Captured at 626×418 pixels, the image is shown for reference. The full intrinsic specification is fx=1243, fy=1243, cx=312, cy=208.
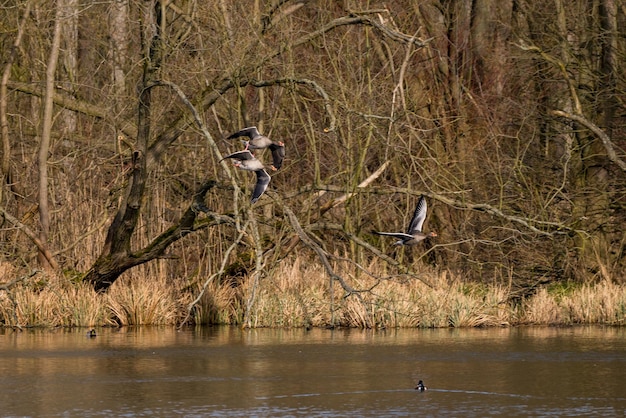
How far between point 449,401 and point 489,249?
450 inches

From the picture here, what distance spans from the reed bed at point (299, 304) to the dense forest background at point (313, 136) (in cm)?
38

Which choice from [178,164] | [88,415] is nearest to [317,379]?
[88,415]

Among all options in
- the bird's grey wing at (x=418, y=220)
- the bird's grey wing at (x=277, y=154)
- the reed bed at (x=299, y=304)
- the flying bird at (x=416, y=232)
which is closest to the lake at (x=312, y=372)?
the reed bed at (x=299, y=304)

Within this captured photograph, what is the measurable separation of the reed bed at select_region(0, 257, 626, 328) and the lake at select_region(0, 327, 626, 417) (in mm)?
480

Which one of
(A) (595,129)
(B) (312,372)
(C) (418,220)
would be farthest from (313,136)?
(A) (595,129)

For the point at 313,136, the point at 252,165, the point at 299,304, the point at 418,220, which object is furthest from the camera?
the point at 299,304

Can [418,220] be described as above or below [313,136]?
below

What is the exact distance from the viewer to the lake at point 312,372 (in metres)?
→ 10.7

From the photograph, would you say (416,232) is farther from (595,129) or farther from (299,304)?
(595,129)

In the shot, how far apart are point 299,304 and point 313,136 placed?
8.19 feet

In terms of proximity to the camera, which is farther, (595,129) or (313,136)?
(595,129)

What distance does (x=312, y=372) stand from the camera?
1303 cm

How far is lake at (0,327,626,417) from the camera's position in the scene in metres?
10.7

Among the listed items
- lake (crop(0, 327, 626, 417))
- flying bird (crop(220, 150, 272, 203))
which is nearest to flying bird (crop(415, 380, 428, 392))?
lake (crop(0, 327, 626, 417))
